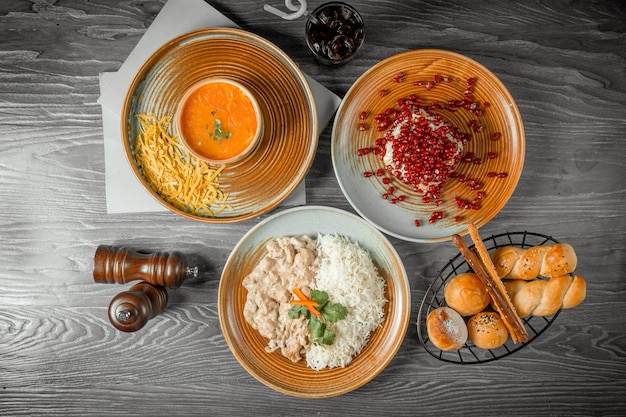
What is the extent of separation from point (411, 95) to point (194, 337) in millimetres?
1662

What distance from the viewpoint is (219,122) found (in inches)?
82.3

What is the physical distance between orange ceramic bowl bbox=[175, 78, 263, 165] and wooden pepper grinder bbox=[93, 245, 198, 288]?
1.90 feet

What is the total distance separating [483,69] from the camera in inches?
87.7

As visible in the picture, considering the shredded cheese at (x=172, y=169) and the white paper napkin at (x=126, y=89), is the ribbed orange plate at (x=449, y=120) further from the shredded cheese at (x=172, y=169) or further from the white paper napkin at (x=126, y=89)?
the shredded cheese at (x=172, y=169)

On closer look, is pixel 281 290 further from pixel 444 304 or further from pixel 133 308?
pixel 444 304

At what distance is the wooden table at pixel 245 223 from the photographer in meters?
2.41

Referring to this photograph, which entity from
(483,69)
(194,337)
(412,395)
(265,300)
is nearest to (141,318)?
(194,337)

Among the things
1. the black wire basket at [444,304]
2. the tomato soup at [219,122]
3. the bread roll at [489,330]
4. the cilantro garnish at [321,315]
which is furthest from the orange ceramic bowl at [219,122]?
the bread roll at [489,330]

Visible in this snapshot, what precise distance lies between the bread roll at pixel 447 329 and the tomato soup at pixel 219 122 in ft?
3.81

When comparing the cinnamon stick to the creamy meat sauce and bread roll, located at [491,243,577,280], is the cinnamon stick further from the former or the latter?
the creamy meat sauce

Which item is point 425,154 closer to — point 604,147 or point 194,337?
point 604,147

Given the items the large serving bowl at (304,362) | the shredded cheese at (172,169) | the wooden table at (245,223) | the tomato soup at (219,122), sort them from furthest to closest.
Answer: the wooden table at (245,223)
the large serving bowl at (304,362)
the shredded cheese at (172,169)
the tomato soup at (219,122)

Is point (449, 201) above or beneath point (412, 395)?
above

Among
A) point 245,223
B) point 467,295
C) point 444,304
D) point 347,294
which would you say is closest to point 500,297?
point 467,295
